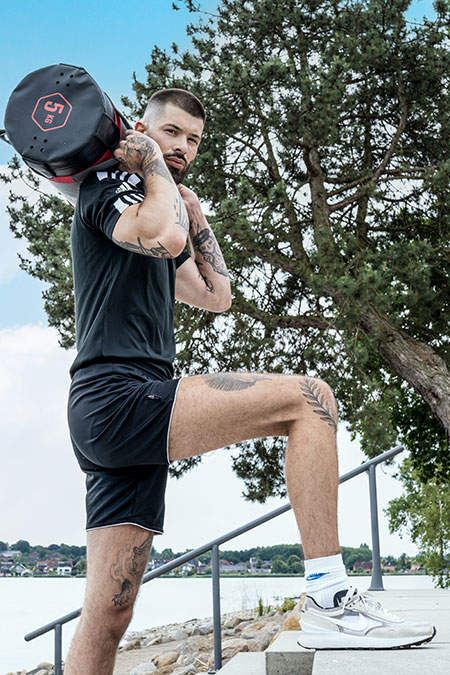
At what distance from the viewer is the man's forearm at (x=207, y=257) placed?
2.29 meters

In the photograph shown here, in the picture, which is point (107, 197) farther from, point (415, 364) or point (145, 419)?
point (415, 364)

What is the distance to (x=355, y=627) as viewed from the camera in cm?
156

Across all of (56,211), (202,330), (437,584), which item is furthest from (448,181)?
(437,584)

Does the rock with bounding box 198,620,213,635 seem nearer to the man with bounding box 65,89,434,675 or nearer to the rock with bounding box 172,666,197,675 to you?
the rock with bounding box 172,666,197,675

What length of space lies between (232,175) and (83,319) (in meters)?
7.83

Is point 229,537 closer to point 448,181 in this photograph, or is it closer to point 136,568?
point 136,568

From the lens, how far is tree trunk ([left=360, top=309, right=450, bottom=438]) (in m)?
8.09

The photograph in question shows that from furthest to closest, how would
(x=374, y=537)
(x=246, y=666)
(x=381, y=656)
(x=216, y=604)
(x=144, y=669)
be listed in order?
1. (x=144, y=669)
2. (x=374, y=537)
3. (x=216, y=604)
4. (x=246, y=666)
5. (x=381, y=656)

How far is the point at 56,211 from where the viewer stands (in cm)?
934

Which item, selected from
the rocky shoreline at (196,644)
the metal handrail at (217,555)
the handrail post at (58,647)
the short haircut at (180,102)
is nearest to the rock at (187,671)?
the rocky shoreline at (196,644)

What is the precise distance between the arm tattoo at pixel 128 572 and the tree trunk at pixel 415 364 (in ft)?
21.5

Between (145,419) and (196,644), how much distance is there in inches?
302

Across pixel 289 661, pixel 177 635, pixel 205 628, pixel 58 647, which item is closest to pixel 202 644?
pixel 205 628

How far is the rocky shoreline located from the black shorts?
10.3 ft
